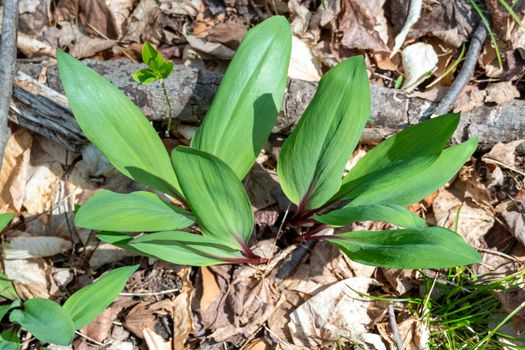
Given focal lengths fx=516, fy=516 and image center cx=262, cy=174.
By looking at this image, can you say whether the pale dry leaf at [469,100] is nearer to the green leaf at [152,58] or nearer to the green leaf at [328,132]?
the green leaf at [328,132]

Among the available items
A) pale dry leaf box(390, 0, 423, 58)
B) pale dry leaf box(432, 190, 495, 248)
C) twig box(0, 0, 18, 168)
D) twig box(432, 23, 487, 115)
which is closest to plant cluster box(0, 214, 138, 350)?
twig box(0, 0, 18, 168)

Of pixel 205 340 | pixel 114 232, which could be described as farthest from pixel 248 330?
pixel 114 232

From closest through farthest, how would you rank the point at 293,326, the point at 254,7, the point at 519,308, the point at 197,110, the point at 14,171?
1. the point at 519,308
2. the point at 293,326
3. the point at 197,110
4. the point at 14,171
5. the point at 254,7

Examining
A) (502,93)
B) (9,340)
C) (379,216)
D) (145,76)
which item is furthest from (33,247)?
(502,93)

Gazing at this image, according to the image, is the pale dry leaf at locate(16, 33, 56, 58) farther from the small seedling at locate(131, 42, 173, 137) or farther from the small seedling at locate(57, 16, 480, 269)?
the small seedling at locate(57, 16, 480, 269)

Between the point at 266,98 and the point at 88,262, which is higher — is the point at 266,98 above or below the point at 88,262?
above

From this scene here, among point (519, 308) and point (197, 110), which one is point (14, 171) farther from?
point (519, 308)

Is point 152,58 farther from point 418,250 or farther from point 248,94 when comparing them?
point 418,250
